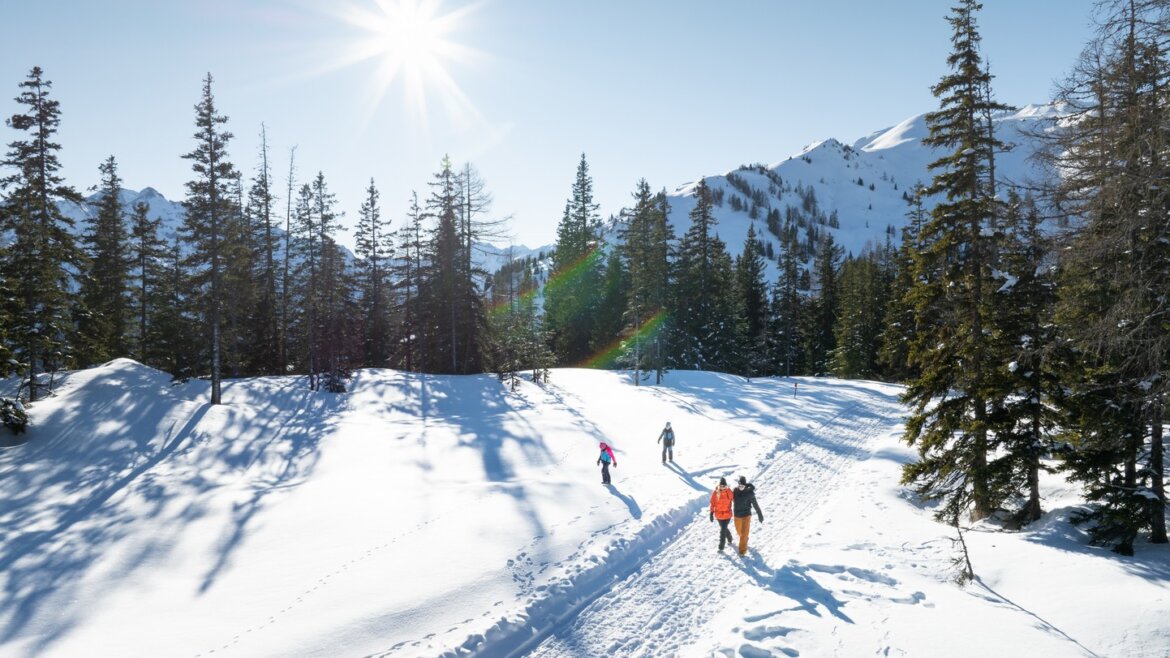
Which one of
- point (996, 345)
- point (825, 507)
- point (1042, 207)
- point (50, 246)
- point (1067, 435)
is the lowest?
point (825, 507)

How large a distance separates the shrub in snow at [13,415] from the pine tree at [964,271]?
27.5 m

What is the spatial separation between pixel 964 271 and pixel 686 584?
10.9 m

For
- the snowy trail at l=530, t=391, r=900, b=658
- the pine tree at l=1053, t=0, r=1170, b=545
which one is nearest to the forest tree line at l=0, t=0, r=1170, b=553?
the pine tree at l=1053, t=0, r=1170, b=545

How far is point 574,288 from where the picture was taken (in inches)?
2137

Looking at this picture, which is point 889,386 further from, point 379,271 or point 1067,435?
point 379,271

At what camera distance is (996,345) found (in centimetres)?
1356

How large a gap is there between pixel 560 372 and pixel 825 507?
26779 millimetres

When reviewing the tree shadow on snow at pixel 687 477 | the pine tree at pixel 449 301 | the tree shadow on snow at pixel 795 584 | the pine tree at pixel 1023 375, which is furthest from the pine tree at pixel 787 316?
the tree shadow on snow at pixel 795 584

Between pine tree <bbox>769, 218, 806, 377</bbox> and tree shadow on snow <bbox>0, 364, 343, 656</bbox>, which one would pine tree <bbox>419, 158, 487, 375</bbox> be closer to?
tree shadow on snow <bbox>0, 364, 343, 656</bbox>

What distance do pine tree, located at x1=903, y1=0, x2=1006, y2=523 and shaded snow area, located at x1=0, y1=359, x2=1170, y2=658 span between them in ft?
5.71

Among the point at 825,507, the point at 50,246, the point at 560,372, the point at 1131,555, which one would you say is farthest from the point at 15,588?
the point at 560,372

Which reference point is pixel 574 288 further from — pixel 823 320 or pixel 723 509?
pixel 723 509

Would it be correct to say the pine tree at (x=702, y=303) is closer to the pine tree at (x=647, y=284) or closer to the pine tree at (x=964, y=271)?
the pine tree at (x=647, y=284)

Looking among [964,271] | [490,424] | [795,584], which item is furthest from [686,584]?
[490,424]
